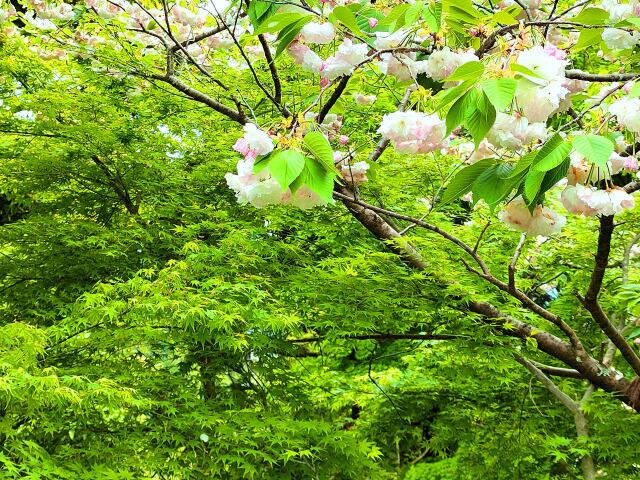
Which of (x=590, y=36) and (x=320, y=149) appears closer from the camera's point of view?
(x=320, y=149)

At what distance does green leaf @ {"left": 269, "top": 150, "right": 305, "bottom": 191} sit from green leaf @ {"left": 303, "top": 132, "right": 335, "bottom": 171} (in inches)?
0.8

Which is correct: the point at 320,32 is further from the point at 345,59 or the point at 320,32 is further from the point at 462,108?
the point at 462,108

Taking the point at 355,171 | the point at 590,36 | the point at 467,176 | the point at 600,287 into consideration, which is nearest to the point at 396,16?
the point at 467,176

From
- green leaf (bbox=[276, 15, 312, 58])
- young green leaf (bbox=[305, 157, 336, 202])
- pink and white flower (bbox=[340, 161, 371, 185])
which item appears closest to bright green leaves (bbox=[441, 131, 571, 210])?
young green leaf (bbox=[305, 157, 336, 202])

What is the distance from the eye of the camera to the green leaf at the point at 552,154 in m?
0.79

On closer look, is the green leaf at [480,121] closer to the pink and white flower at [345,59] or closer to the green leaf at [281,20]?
the green leaf at [281,20]

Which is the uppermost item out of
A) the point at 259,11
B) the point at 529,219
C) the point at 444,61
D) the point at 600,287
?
the point at 259,11

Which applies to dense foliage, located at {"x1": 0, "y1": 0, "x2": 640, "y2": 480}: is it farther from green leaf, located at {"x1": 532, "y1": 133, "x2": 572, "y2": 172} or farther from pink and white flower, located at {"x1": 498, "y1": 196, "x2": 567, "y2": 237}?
green leaf, located at {"x1": 532, "y1": 133, "x2": 572, "y2": 172}

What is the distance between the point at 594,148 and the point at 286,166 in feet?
1.25

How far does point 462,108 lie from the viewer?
2.68 feet

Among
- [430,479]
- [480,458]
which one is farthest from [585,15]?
[430,479]

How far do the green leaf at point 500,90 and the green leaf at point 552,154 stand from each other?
0.10 metres

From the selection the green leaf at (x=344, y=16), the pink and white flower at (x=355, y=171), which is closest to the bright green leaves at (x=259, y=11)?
the green leaf at (x=344, y=16)

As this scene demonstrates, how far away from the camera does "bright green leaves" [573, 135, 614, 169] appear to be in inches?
29.7
